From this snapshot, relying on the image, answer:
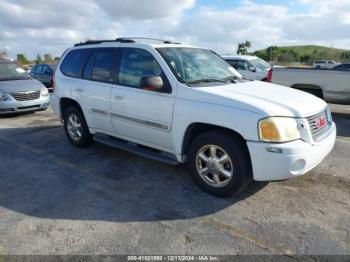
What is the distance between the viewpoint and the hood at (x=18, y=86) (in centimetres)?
931

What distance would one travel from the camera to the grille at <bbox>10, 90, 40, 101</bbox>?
→ 30.4ft

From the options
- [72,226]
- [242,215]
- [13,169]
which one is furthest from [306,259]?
[13,169]

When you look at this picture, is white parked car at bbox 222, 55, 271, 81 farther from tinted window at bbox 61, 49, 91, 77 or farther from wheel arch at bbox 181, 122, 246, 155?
wheel arch at bbox 181, 122, 246, 155

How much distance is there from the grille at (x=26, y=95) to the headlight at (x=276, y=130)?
25.9 feet

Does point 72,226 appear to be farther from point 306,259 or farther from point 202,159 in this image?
point 306,259

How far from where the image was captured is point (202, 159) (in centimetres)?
405

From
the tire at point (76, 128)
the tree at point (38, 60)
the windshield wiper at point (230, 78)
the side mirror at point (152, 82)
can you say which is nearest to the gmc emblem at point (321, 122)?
the windshield wiper at point (230, 78)

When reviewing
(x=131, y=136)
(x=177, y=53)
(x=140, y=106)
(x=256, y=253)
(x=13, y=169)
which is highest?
(x=177, y=53)

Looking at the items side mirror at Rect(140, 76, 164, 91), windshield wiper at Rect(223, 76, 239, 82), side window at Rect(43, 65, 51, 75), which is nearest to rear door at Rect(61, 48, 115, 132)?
side mirror at Rect(140, 76, 164, 91)

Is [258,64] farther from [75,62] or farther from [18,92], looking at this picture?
[75,62]

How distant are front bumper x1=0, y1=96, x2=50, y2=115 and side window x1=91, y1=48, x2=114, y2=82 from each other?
15.9 feet

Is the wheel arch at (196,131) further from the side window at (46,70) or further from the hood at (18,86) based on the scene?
the side window at (46,70)

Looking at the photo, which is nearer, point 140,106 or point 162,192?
point 162,192

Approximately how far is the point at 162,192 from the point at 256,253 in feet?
5.16
